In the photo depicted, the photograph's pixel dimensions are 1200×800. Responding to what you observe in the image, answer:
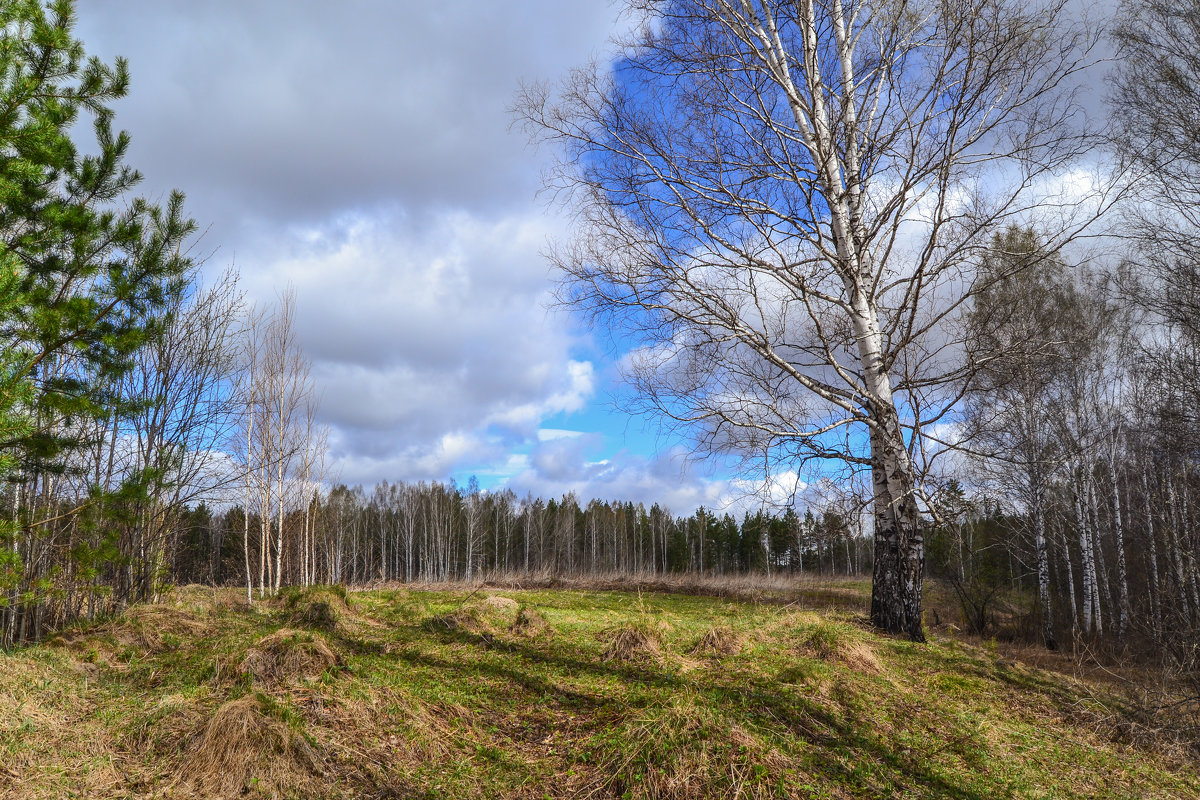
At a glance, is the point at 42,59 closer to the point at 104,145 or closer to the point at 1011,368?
the point at 104,145

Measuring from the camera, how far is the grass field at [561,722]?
332cm

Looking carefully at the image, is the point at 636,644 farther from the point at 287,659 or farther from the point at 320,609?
the point at 320,609

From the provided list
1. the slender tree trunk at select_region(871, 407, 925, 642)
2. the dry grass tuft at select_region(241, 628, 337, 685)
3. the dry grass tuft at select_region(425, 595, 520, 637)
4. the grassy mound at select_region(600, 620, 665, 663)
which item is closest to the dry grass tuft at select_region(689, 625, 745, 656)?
Result: the grassy mound at select_region(600, 620, 665, 663)

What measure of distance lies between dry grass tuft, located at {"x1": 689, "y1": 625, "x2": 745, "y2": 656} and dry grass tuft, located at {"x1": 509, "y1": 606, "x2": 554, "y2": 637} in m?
1.68

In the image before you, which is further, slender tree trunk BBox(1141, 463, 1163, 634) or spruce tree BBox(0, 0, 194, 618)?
slender tree trunk BBox(1141, 463, 1163, 634)

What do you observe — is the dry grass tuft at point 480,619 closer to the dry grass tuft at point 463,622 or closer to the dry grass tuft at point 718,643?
the dry grass tuft at point 463,622

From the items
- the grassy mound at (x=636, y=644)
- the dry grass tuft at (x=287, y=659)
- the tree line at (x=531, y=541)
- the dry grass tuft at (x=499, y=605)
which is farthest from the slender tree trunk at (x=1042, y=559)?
the tree line at (x=531, y=541)

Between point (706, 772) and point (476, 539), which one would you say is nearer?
point (706, 772)

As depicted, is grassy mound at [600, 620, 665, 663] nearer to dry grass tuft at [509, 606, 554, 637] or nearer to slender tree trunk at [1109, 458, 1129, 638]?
dry grass tuft at [509, 606, 554, 637]

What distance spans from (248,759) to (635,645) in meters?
3.07

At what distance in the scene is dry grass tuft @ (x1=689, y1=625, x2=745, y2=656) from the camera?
5289 millimetres

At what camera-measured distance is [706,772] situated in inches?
125

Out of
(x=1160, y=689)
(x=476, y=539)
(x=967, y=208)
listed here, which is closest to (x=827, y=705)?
(x=1160, y=689)

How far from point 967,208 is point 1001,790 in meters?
6.48
